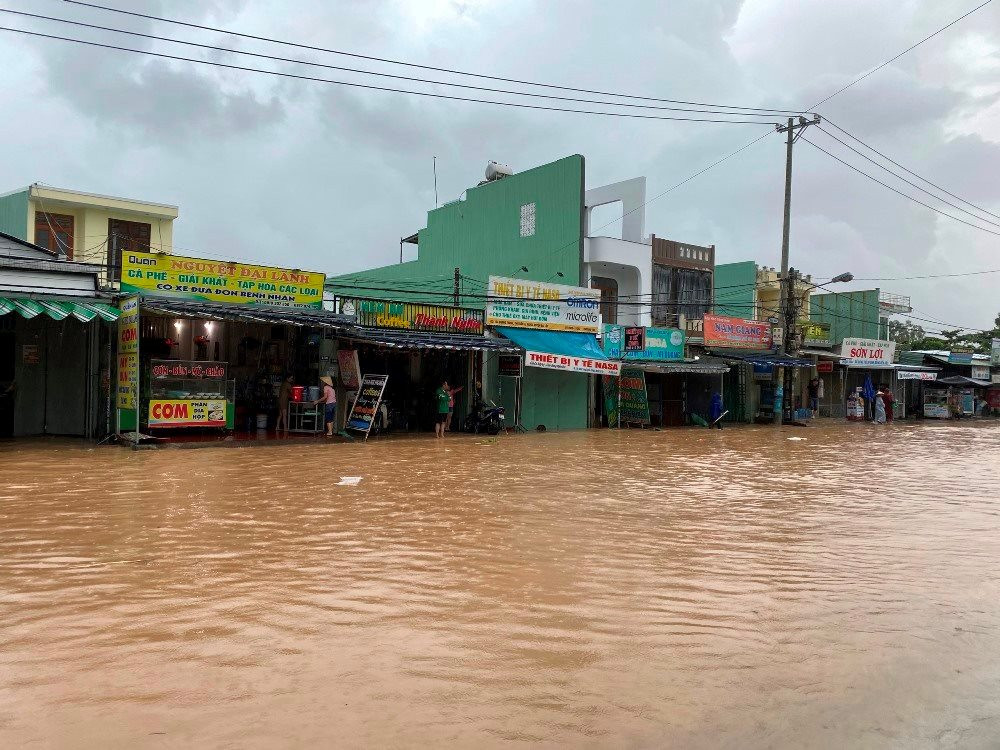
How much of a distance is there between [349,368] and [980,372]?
1630 inches

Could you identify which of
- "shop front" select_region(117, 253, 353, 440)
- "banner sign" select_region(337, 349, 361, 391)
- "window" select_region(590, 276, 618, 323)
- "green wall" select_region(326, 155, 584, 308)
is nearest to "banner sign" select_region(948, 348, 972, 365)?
"window" select_region(590, 276, 618, 323)

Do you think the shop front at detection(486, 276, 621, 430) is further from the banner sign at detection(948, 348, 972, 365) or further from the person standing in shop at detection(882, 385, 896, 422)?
the banner sign at detection(948, 348, 972, 365)

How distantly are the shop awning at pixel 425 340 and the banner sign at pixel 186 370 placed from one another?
3.30 m

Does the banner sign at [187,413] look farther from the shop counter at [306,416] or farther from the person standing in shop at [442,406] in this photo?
the person standing in shop at [442,406]

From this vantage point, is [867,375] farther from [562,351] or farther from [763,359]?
[562,351]

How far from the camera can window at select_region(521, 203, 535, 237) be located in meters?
29.5

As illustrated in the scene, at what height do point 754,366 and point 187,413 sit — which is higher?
point 754,366

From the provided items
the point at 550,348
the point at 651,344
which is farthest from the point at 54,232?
the point at 651,344

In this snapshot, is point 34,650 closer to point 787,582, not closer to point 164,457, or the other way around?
point 787,582

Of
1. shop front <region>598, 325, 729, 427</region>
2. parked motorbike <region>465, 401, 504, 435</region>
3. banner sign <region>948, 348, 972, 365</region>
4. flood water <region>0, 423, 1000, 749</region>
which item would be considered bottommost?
flood water <region>0, 423, 1000, 749</region>

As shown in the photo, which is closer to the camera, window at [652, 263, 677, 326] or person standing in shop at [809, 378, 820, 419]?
window at [652, 263, 677, 326]

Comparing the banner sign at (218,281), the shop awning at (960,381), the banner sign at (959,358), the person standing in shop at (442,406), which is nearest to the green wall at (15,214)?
the banner sign at (218,281)

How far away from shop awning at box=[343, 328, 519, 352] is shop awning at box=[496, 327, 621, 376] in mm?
746

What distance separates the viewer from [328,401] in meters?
18.3
